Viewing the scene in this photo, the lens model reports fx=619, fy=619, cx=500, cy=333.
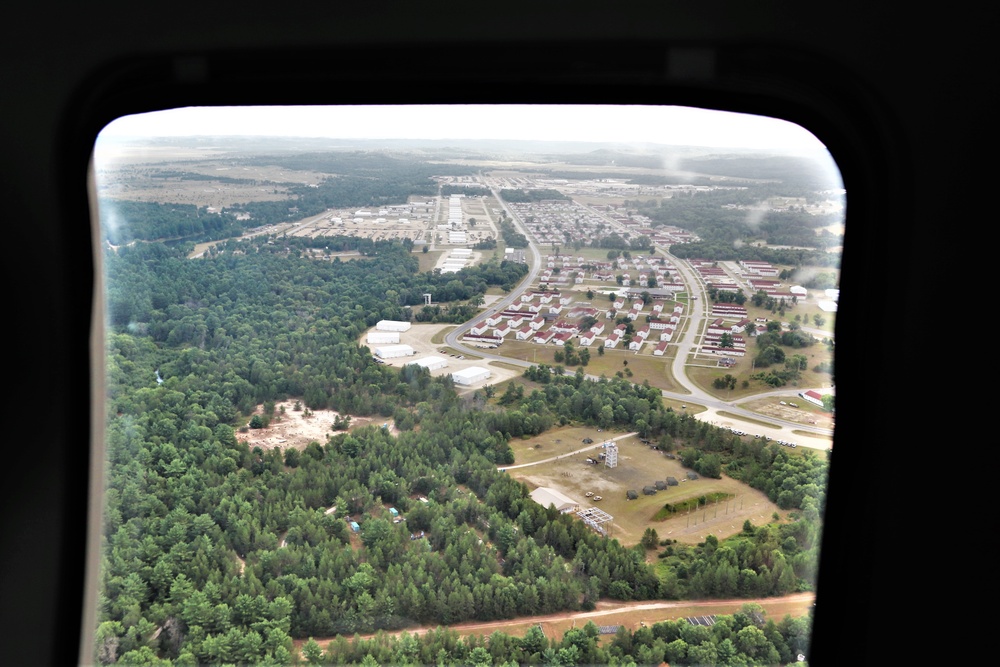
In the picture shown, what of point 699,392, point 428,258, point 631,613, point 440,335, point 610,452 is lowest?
point 631,613

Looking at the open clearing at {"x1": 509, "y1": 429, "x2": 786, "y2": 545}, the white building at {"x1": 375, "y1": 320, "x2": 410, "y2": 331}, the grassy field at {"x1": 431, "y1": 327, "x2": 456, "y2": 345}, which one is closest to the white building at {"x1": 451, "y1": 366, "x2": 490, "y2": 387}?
the grassy field at {"x1": 431, "y1": 327, "x2": 456, "y2": 345}

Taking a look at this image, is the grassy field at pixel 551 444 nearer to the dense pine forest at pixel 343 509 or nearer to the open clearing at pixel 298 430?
the dense pine forest at pixel 343 509

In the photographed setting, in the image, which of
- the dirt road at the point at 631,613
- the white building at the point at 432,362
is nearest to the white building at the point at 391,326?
the white building at the point at 432,362

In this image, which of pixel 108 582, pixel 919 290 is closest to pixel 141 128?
pixel 108 582

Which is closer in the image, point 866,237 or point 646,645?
point 866,237

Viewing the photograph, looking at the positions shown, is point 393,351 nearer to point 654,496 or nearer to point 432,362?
point 432,362

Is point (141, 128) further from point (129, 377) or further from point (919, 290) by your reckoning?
point (919, 290)

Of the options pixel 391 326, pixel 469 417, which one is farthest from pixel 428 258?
pixel 469 417
